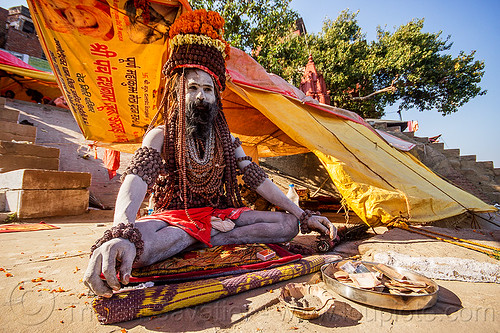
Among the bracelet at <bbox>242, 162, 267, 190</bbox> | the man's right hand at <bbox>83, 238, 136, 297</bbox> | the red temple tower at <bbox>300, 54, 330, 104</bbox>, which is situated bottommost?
the man's right hand at <bbox>83, 238, 136, 297</bbox>

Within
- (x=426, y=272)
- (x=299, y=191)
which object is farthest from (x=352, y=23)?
(x=426, y=272)

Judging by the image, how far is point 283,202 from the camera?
221 centimetres

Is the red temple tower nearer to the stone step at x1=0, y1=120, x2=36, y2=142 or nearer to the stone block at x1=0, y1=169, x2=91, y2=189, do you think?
the stone block at x1=0, y1=169, x2=91, y2=189

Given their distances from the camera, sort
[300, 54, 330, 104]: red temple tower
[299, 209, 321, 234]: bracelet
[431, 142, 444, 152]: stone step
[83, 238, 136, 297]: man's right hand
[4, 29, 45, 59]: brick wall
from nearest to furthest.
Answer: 1. [83, 238, 136, 297]: man's right hand
2. [299, 209, 321, 234]: bracelet
3. [431, 142, 444, 152]: stone step
4. [300, 54, 330, 104]: red temple tower
5. [4, 29, 45, 59]: brick wall

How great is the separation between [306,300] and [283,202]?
3.26ft

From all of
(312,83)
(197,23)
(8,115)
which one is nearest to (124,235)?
(197,23)

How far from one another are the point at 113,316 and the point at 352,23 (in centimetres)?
1888

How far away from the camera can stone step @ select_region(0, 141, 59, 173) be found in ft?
15.3

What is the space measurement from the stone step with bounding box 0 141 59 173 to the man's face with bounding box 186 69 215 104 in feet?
15.7

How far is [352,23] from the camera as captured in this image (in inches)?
612

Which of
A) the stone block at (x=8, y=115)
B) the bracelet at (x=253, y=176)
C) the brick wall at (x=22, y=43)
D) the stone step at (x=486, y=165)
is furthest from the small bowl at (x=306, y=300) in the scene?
the brick wall at (x=22, y=43)

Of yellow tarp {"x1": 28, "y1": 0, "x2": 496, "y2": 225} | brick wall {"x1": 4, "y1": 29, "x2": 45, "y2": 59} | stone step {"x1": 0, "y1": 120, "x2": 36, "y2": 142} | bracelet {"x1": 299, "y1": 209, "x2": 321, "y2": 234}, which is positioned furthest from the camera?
brick wall {"x1": 4, "y1": 29, "x2": 45, "y2": 59}

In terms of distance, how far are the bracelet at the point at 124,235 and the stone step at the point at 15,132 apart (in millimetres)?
6927

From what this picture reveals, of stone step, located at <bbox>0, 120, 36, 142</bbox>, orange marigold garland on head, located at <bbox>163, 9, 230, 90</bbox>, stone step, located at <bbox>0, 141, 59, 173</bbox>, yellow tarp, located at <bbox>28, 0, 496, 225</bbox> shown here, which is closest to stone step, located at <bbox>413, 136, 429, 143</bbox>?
yellow tarp, located at <bbox>28, 0, 496, 225</bbox>
